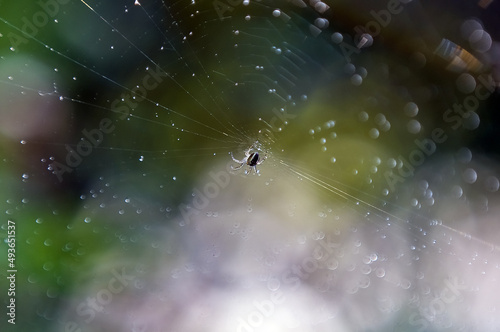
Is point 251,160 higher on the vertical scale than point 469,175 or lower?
lower

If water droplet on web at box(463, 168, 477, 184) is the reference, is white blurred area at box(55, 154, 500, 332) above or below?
below

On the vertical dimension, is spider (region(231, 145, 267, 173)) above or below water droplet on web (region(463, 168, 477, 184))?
below

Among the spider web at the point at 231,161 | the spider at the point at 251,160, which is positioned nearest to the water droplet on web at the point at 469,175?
the spider web at the point at 231,161

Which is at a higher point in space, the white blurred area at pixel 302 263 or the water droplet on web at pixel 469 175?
the water droplet on web at pixel 469 175

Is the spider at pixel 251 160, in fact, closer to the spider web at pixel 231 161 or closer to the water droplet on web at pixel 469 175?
the spider web at pixel 231 161

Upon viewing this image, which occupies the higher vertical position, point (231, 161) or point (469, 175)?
point (469, 175)

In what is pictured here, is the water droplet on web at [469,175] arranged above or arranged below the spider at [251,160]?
above

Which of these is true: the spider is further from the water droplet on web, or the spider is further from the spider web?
the water droplet on web

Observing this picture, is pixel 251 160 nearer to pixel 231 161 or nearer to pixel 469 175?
pixel 231 161

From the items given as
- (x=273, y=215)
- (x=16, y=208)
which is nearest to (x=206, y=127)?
(x=273, y=215)

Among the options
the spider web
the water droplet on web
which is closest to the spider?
the spider web

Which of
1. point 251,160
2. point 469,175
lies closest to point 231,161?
point 251,160

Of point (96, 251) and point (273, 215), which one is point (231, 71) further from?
point (96, 251)
